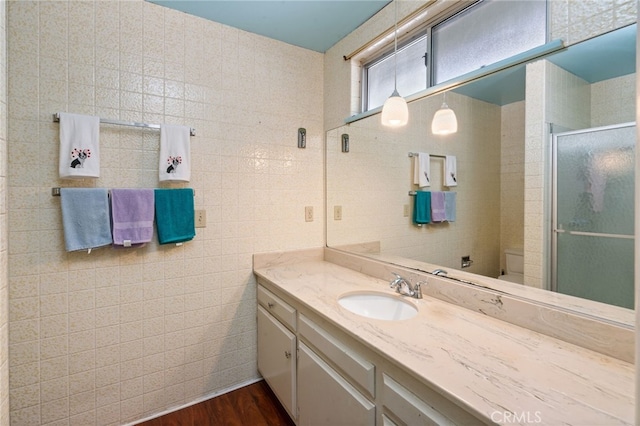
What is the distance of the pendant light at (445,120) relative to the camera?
1.48 m

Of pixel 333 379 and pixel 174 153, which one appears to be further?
pixel 174 153

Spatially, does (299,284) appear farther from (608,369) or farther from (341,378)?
(608,369)

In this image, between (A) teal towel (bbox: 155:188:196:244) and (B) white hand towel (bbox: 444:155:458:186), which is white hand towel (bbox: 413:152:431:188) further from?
(A) teal towel (bbox: 155:188:196:244)

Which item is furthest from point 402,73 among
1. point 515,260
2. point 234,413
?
point 234,413

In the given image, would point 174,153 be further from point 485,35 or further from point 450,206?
point 485,35

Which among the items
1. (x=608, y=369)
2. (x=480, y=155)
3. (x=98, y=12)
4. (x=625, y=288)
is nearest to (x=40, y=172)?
(x=98, y=12)

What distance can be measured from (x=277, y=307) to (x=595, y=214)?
1492 mm

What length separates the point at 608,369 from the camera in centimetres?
82

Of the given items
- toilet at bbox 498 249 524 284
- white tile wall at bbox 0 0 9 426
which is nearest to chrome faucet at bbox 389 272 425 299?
toilet at bbox 498 249 524 284

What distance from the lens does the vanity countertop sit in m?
0.66

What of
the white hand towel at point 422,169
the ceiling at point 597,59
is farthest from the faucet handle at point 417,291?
the ceiling at point 597,59

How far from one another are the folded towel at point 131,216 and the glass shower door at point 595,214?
1923 mm

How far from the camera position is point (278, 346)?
5.41 feet

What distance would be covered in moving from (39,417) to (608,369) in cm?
237
